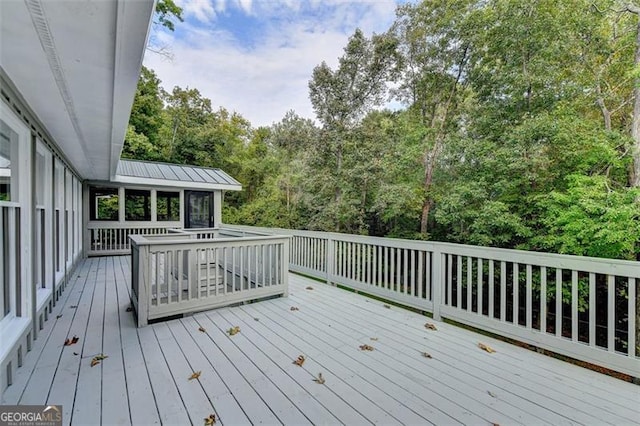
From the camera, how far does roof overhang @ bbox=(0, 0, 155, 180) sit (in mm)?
1337

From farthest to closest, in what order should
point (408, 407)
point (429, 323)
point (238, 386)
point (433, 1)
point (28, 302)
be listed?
point (433, 1) → point (429, 323) → point (28, 302) → point (238, 386) → point (408, 407)

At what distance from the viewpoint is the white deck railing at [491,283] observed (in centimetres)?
223

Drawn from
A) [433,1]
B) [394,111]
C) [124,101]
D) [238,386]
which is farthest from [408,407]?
[433,1]

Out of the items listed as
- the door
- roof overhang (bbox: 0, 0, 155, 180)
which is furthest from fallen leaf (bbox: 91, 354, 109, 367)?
the door

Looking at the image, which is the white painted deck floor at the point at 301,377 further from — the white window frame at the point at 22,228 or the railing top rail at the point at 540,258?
the railing top rail at the point at 540,258

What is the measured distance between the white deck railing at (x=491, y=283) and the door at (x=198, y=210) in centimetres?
472

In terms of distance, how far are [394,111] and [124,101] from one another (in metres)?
10.8

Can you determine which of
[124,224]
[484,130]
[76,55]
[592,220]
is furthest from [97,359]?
[484,130]

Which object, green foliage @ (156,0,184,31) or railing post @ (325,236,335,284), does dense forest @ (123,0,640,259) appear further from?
railing post @ (325,236,335,284)

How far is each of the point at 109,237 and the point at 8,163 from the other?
22.3ft

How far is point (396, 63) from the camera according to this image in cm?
1095

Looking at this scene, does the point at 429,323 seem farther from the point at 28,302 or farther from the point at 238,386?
the point at 28,302

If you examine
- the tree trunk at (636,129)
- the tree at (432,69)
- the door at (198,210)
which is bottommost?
the door at (198,210)

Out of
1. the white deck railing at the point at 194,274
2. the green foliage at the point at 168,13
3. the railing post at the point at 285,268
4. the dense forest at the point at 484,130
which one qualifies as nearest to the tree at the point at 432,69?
the dense forest at the point at 484,130
